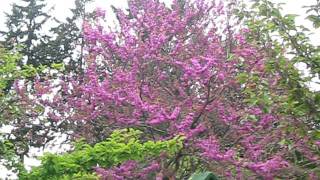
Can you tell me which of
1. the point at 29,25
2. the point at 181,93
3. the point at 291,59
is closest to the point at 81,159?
the point at 291,59

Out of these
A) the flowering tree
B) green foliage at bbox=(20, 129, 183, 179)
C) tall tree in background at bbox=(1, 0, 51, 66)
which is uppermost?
tall tree in background at bbox=(1, 0, 51, 66)

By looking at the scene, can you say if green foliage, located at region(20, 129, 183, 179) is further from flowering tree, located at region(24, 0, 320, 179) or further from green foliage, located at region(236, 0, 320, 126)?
flowering tree, located at region(24, 0, 320, 179)

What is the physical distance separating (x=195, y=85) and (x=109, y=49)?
1890 millimetres

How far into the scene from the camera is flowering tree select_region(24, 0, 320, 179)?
7.78m

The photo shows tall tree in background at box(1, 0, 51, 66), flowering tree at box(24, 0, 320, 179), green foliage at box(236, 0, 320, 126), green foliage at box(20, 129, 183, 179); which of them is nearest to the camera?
green foliage at box(236, 0, 320, 126)

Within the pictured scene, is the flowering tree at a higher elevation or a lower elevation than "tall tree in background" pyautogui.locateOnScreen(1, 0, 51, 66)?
lower

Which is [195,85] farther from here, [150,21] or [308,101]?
[308,101]

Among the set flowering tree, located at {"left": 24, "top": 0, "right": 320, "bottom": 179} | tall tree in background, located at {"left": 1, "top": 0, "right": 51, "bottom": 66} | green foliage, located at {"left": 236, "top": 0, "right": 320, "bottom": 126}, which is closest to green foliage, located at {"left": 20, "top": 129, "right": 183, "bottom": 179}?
green foliage, located at {"left": 236, "top": 0, "right": 320, "bottom": 126}

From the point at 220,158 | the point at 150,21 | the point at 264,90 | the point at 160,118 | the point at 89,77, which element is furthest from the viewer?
the point at 150,21

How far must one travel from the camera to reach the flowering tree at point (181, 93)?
778 cm

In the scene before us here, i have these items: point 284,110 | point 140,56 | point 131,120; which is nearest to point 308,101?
point 284,110

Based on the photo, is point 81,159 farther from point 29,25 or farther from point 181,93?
point 29,25

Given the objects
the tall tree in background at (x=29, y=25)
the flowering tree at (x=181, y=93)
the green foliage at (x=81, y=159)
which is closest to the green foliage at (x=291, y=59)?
the green foliage at (x=81, y=159)

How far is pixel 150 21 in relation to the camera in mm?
10242
